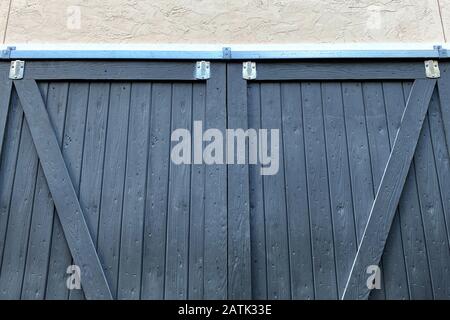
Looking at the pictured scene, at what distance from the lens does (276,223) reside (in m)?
3.67

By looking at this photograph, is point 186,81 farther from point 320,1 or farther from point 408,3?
point 408,3

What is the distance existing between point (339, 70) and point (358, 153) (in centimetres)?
68

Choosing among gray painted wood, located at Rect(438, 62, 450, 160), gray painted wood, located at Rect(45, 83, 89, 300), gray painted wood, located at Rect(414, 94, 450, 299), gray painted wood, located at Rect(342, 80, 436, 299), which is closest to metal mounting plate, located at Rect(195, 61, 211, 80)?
gray painted wood, located at Rect(45, 83, 89, 300)

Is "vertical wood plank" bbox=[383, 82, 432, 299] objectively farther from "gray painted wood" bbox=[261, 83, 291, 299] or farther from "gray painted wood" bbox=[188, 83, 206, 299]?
"gray painted wood" bbox=[188, 83, 206, 299]

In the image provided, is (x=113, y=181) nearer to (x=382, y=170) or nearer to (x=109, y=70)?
(x=109, y=70)

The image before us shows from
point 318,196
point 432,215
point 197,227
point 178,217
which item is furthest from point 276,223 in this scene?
point 432,215

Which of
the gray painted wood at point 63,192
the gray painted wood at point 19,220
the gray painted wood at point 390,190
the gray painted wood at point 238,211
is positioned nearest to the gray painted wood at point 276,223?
the gray painted wood at point 238,211

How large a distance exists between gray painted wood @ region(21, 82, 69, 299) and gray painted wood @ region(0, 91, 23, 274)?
188 mm

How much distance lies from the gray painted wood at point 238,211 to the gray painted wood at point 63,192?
2.81ft

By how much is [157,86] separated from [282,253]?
1.56m

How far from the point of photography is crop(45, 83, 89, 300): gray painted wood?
354 centimetres
